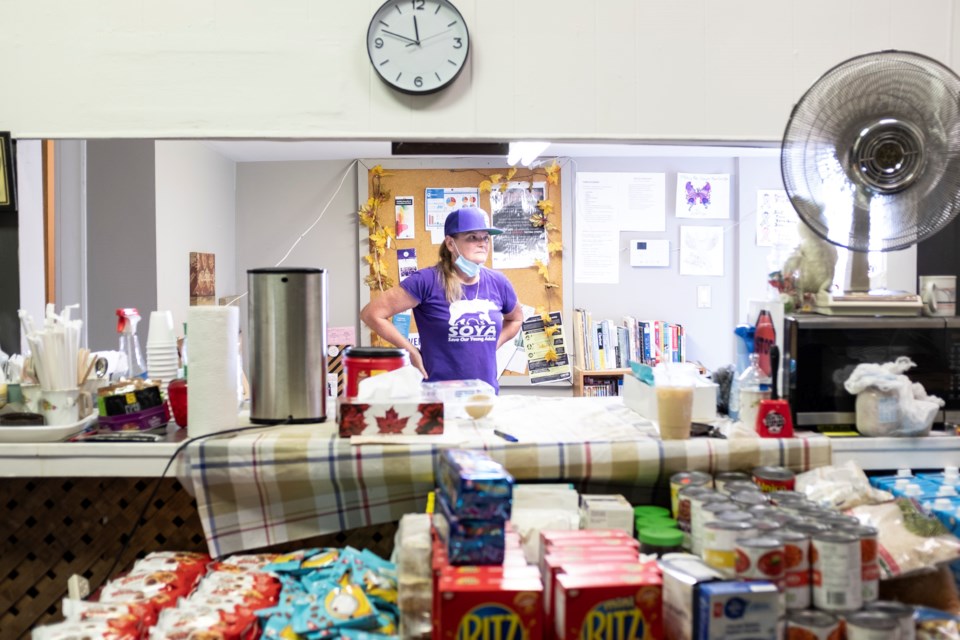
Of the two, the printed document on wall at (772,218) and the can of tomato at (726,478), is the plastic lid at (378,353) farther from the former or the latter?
the printed document on wall at (772,218)

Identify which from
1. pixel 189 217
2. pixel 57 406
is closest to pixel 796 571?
pixel 57 406

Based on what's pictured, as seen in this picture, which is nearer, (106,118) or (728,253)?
(106,118)

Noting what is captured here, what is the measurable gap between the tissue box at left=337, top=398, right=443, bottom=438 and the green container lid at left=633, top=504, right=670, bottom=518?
48 centimetres

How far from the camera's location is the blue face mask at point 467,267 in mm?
3840

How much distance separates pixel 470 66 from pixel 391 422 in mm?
1322

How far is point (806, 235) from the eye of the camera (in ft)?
7.67

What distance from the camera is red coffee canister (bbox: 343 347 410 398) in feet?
7.00

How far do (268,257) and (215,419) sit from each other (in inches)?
173

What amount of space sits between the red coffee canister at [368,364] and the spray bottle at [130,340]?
2.19 ft

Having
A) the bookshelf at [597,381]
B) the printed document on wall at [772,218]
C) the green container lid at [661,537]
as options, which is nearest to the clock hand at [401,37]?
the green container lid at [661,537]

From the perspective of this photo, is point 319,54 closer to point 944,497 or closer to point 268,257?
point 944,497

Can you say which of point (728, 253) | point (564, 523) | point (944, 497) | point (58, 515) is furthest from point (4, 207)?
point (728, 253)

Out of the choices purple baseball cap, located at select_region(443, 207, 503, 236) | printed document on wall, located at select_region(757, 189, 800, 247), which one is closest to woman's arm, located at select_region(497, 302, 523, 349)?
purple baseball cap, located at select_region(443, 207, 503, 236)

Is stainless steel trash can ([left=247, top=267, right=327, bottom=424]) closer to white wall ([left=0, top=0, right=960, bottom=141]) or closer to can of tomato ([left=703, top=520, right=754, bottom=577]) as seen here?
white wall ([left=0, top=0, right=960, bottom=141])
